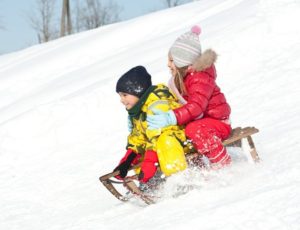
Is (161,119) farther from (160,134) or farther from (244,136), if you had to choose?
(244,136)

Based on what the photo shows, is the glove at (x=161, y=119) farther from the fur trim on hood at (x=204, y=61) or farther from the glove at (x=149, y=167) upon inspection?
the fur trim on hood at (x=204, y=61)

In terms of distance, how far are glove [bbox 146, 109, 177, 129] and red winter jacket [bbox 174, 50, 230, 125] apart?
41 millimetres

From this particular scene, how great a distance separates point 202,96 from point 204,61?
0.29 m

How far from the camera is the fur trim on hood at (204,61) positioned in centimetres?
437

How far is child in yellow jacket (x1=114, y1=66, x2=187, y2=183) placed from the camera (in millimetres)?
4070

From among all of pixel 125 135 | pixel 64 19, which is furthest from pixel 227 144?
pixel 64 19

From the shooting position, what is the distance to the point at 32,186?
6.08m

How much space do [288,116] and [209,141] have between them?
1.92m

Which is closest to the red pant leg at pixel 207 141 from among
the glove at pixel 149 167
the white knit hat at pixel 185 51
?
the glove at pixel 149 167

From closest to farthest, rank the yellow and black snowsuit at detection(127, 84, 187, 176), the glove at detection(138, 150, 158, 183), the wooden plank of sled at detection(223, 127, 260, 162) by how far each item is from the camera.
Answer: the yellow and black snowsuit at detection(127, 84, 187, 176) → the glove at detection(138, 150, 158, 183) → the wooden plank of sled at detection(223, 127, 260, 162)

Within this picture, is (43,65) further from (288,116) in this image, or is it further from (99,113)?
(288,116)

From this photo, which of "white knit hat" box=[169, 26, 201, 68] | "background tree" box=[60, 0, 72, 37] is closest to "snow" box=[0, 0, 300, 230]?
"white knit hat" box=[169, 26, 201, 68]

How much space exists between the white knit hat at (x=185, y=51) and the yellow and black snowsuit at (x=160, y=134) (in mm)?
288

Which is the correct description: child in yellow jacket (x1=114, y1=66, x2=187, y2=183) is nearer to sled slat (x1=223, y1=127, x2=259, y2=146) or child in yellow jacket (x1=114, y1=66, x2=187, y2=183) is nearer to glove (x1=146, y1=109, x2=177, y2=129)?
glove (x1=146, y1=109, x2=177, y2=129)
